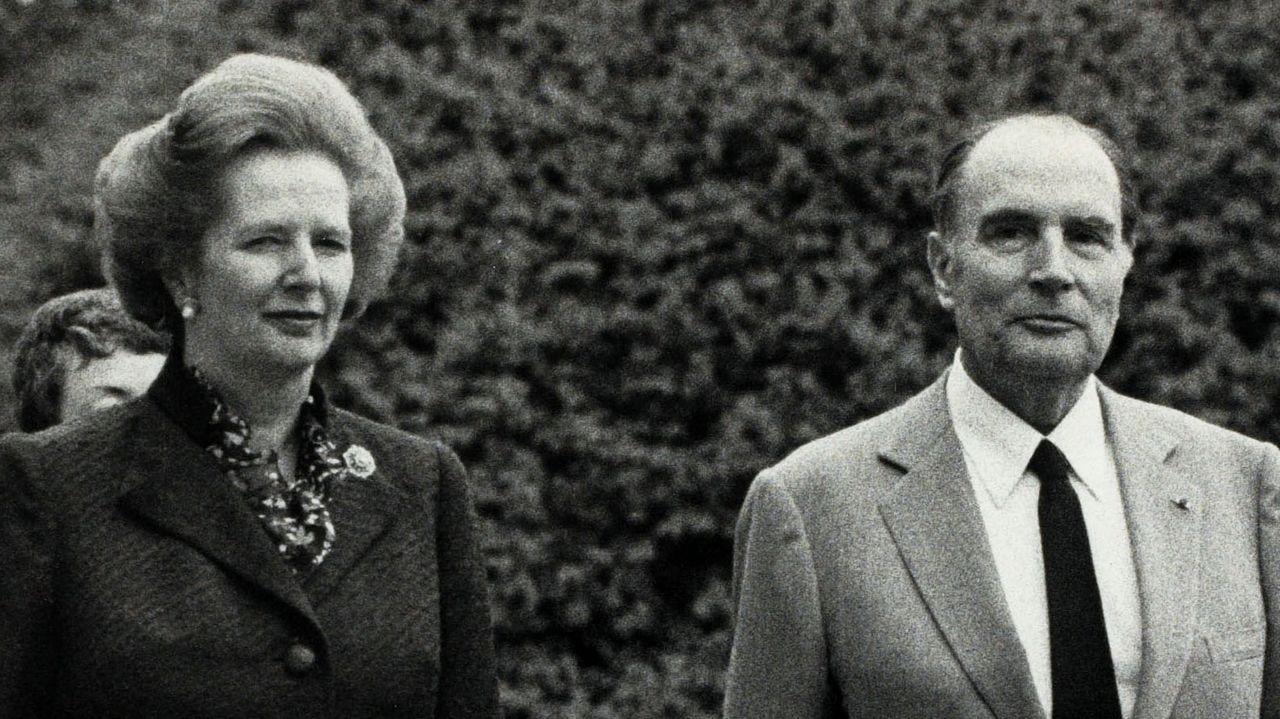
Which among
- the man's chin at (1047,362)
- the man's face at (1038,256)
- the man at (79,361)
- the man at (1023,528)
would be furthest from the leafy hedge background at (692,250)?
the man's chin at (1047,362)

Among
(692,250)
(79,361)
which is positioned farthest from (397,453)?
(692,250)

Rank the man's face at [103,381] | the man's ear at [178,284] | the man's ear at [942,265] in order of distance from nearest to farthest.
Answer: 1. the man's ear at [178,284]
2. the man's ear at [942,265]
3. the man's face at [103,381]

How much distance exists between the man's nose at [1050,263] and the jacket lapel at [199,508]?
1.51 metres

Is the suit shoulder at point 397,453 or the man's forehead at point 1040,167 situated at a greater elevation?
the man's forehead at point 1040,167

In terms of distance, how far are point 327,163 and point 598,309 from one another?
3.08 m

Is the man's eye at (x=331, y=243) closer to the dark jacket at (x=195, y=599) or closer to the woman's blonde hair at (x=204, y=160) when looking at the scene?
the woman's blonde hair at (x=204, y=160)

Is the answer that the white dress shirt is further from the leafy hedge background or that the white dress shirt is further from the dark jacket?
the leafy hedge background

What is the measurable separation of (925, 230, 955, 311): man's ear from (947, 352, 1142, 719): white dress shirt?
137mm

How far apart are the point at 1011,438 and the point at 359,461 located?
1.27 metres

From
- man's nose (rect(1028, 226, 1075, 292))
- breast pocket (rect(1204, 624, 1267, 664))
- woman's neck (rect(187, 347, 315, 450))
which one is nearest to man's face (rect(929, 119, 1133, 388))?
man's nose (rect(1028, 226, 1075, 292))

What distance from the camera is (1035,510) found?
403 centimetres

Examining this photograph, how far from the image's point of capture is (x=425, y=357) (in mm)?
6730

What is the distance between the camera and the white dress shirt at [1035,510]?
12.7 ft

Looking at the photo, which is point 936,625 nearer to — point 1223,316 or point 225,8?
point 1223,316
